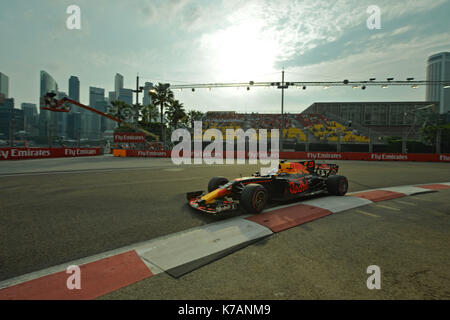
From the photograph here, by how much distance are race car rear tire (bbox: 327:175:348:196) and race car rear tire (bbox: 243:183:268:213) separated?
2.85 m

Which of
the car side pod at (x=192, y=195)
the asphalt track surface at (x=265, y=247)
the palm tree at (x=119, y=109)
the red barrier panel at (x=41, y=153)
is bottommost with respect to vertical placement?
the asphalt track surface at (x=265, y=247)

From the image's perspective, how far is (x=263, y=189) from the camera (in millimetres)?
5074

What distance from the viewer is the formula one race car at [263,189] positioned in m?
4.90

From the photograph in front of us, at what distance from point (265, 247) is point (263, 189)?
1.74 m

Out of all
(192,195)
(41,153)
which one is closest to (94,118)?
(41,153)

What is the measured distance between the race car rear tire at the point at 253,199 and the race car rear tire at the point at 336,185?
2.85 m

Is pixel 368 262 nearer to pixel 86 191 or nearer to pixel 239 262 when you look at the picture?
pixel 239 262

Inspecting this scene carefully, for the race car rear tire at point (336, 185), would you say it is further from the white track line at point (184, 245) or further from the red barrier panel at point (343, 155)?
the red barrier panel at point (343, 155)

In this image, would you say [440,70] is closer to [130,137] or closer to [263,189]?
[130,137]

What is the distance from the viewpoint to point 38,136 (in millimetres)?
18969

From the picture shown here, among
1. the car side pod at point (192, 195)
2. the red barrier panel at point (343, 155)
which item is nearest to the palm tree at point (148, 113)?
the red barrier panel at point (343, 155)
